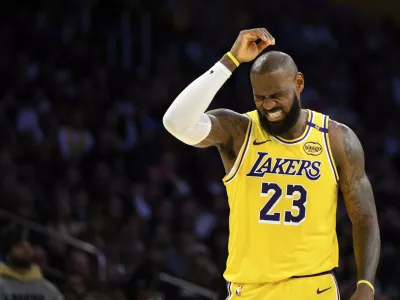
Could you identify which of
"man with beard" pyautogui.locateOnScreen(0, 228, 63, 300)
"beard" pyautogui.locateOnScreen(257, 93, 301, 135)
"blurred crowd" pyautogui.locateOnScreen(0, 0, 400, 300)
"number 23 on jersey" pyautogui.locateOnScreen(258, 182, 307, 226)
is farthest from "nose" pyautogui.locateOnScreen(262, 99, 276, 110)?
"blurred crowd" pyautogui.locateOnScreen(0, 0, 400, 300)

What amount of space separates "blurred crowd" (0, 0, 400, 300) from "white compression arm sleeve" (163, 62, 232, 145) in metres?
4.17

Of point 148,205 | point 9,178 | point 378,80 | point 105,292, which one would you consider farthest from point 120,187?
point 378,80

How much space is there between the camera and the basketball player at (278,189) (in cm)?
450

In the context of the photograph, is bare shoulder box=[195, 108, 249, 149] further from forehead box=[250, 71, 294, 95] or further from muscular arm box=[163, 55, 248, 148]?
forehead box=[250, 71, 294, 95]

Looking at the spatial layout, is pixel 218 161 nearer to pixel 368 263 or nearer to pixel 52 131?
pixel 52 131

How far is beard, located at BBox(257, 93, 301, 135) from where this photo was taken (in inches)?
181

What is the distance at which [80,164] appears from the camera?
11.3m

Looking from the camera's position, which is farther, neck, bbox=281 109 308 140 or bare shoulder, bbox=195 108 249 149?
neck, bbox=281 109 308 140

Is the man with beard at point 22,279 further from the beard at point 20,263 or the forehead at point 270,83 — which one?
the forehead at point 270,83

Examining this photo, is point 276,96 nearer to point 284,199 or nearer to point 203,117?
point 203,117

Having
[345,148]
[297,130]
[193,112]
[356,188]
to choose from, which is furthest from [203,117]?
[356,188]

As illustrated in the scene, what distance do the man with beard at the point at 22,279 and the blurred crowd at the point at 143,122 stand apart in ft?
3.33

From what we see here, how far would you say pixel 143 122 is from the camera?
12547 mm

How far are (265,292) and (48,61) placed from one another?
8694 mm
